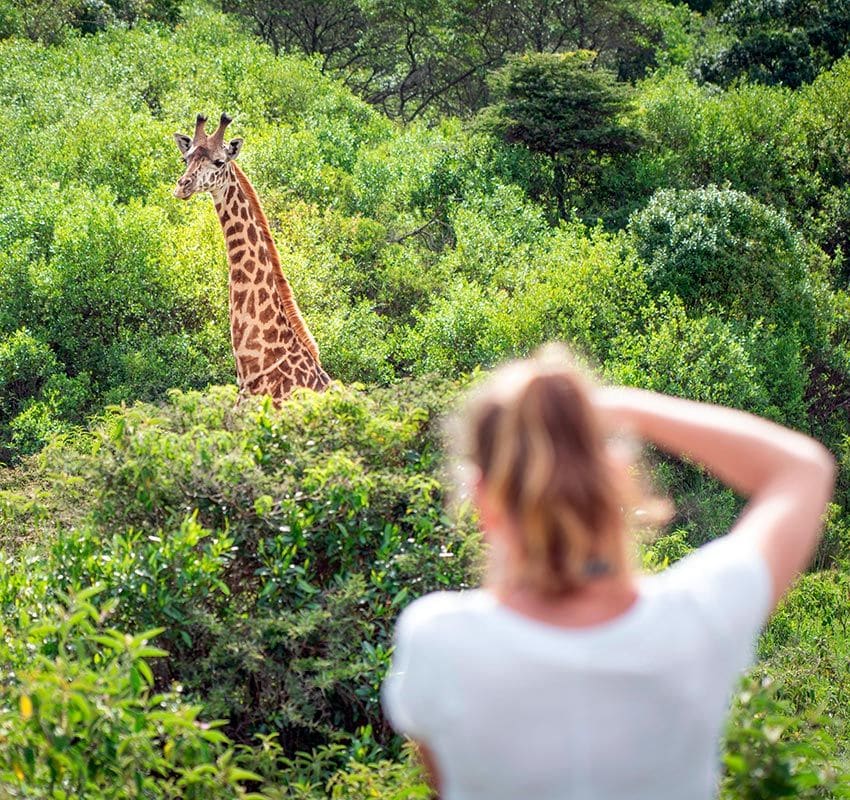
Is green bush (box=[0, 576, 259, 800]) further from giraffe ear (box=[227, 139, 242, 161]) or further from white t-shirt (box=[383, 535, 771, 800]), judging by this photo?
giraffe ear (box=[227, 139, 242, 161])

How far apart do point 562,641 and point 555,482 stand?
0.62ft

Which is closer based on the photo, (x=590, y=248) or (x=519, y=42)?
(x=590, y=248)

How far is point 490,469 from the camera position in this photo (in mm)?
1697

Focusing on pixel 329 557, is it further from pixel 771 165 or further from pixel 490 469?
pixel 771 165

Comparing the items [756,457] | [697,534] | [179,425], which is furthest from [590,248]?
[756,457]

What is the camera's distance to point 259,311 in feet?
26.8

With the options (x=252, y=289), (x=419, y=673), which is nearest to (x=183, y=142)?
(x=252, y=289)

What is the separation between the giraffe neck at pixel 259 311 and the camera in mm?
8086

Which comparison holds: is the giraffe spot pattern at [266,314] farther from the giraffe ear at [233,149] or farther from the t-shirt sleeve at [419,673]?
the t-shirt sleeve at [419,673]

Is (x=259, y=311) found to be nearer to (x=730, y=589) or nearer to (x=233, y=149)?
(x=233, y=149)

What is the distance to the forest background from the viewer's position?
3932 mm

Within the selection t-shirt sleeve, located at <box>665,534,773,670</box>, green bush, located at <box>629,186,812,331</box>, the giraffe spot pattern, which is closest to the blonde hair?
t-shirt sleeve, located at <box>665,534,773,670</box>

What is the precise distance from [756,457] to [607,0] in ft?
84.6

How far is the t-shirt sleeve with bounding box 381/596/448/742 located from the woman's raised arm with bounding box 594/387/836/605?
0.37 metres
